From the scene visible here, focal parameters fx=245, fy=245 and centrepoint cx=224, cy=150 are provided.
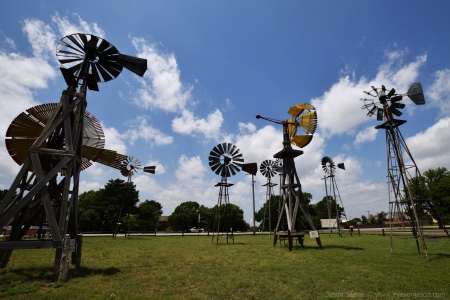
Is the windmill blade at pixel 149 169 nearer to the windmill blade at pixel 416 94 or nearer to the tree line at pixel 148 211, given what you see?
the tree line at pixel 148 211

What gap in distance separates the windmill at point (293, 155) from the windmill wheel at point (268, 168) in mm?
20706

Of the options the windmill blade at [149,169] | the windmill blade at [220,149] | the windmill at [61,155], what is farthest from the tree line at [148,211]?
the windmill at [61,155]

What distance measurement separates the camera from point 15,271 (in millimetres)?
8531

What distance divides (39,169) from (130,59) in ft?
18.8

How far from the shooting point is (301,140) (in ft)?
60.6

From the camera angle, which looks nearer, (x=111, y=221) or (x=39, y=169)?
(x=39, y=169)

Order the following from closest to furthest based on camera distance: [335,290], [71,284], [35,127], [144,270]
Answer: [335,290]
[71,284]
[144,270]
[35,127]

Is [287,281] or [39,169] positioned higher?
[39,169]

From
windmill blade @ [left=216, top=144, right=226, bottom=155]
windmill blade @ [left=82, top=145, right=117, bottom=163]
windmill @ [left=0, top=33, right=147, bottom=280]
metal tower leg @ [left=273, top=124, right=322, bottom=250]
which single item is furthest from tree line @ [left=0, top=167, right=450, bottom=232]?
windmill @ [left=0, top=33, right=147, bottom=280]

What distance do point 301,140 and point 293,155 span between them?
1465 mm

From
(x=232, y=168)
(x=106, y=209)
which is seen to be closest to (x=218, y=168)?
(x=232, y=168)

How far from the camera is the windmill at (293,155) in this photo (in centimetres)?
1675

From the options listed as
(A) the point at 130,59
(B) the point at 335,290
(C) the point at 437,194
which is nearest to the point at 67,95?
(A) the point at 130,59

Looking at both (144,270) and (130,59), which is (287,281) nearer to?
(144,270)
